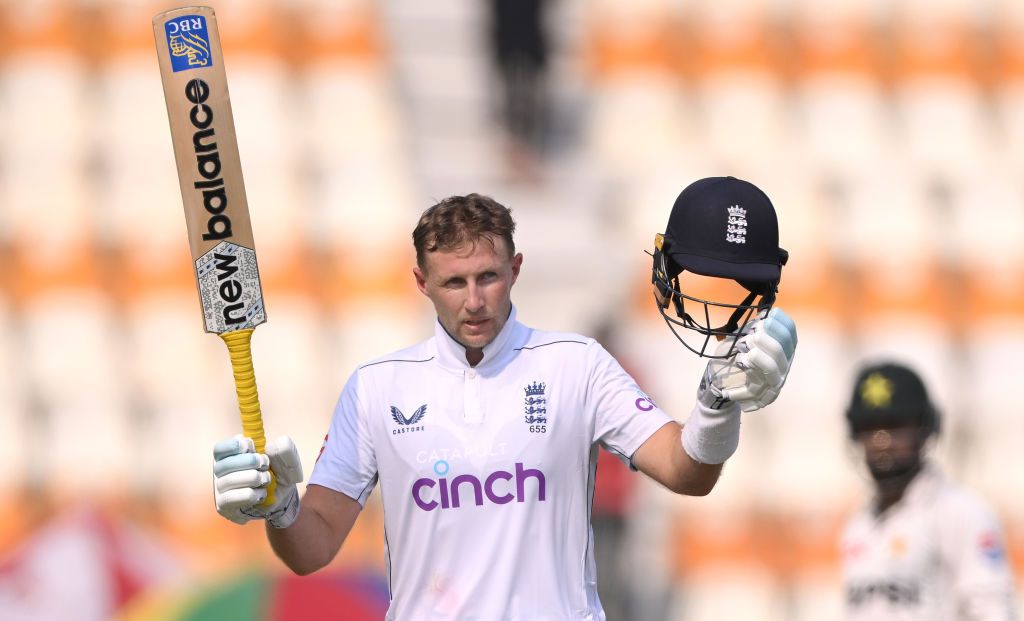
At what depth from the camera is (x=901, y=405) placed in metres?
4.48

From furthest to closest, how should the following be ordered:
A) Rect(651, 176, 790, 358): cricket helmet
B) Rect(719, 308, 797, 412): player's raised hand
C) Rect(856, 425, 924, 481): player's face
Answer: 1. Rect(856, 425, 924, 481): player's face
2. Rect(651, 176, 790, 358): cricket helmet
3. Rect(719, 308, 797, 412): player's raised hand

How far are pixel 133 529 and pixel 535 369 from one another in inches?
163

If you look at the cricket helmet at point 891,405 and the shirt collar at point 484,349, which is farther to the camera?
the cricket helmet at point 891,405

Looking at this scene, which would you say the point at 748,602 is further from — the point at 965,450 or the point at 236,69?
→ the point at 236,69

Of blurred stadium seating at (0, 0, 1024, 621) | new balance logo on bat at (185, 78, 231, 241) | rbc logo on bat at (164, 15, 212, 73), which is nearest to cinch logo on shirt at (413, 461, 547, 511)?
new balance logo on bat at (185, 78, 231, 241)

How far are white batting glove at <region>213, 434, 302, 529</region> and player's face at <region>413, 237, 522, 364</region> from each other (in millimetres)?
431

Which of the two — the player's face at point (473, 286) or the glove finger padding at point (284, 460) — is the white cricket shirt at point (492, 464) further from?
the glove finger padding at point (284, 460)

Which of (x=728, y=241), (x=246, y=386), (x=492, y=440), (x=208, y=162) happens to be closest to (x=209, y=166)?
(x=208, y=162)

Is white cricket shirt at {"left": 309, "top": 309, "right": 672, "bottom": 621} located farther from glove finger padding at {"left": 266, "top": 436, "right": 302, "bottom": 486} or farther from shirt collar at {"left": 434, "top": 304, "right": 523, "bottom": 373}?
glove finger padding at {"left": 266, "top": 436, "right": 302, "bottom": 486}

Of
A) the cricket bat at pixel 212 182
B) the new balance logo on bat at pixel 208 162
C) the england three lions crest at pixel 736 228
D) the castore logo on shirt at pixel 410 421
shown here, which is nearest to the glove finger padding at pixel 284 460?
the cricket bat at pixel 212 182

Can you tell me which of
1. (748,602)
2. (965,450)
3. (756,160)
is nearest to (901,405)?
(748,602)

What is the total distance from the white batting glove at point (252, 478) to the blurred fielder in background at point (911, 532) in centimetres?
210

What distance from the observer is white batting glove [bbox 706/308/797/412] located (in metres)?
2.53

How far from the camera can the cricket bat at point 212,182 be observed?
9.77 feet
